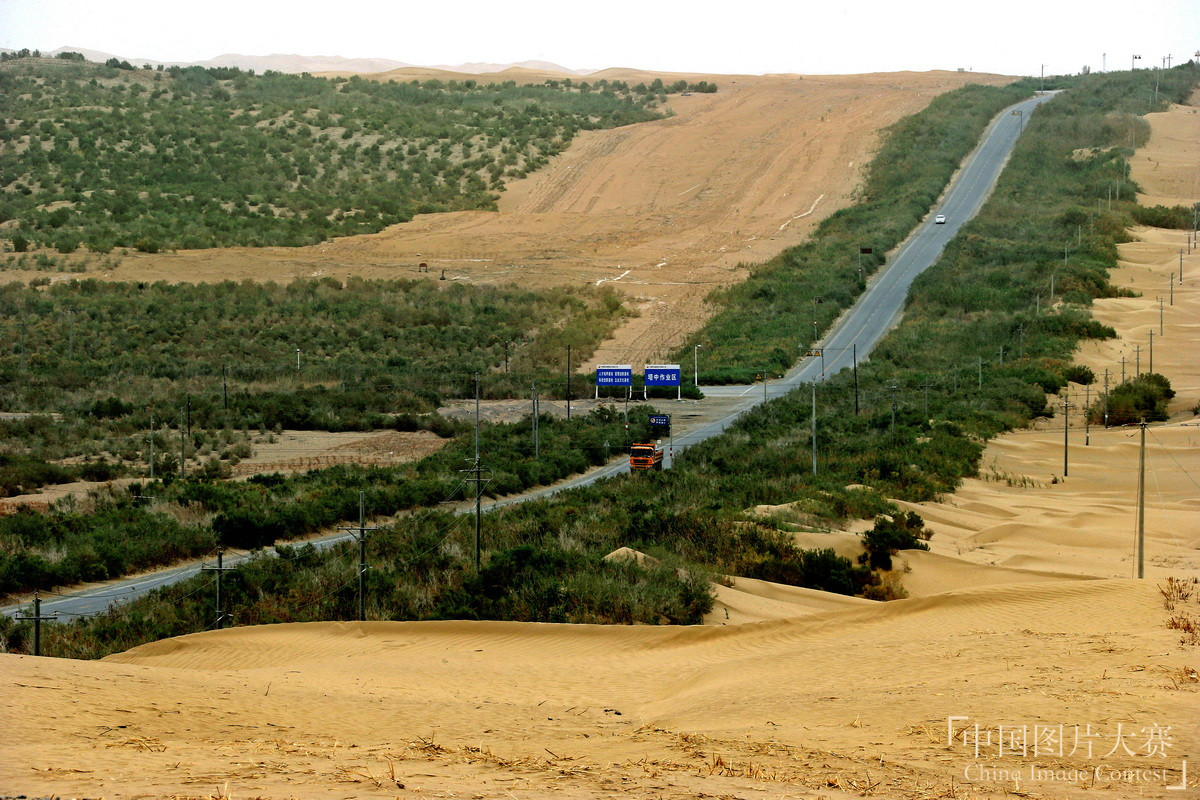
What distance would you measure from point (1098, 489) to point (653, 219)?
219 feet

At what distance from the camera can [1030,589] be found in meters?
20.0

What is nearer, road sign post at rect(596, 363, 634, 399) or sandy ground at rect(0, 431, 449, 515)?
sandy ground at rect(0, 431, 449, 515)

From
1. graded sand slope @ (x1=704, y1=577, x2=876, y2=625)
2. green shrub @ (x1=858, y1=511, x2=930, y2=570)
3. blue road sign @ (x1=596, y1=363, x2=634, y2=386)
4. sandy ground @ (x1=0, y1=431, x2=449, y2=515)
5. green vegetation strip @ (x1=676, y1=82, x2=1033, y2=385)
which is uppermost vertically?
green vegetation strip @ (x1=676, y1=82, x2=1033, y2=385)

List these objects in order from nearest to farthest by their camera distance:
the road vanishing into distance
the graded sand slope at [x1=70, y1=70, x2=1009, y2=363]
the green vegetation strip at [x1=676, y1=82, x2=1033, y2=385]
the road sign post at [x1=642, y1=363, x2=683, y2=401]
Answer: the road vanishing into distance < the road sign post at [x1=642, y1=363, x2=683, y2=401] < the green vegetation strip at [x1=676, y1=82, x2=1033, y2=385] < the graded sand slope at [x1=70, y1=70, x2=1009, y2=363]

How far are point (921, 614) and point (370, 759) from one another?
36.8ft

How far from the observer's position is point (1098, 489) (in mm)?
39594

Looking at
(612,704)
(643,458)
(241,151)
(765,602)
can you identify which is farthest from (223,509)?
(241,151)

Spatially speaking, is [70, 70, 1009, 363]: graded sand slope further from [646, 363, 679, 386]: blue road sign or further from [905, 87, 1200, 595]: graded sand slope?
[905, 87, 1200, 595]: graded sand slope

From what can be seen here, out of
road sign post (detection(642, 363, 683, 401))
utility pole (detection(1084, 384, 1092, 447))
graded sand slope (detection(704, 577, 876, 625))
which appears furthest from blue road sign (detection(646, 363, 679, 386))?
graded sand slope (detection(704, 577, 876, 625))

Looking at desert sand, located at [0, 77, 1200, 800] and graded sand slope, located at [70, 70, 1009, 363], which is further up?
graded sand slope, located at [70, 70, 1009, 363]

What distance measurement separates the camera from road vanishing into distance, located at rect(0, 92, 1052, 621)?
85.5 ft

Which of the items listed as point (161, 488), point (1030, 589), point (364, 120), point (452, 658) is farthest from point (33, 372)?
point (364, 120)

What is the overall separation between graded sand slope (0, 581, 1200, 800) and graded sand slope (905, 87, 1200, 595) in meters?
7.95

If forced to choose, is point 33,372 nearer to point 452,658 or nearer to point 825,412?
point 825,412
